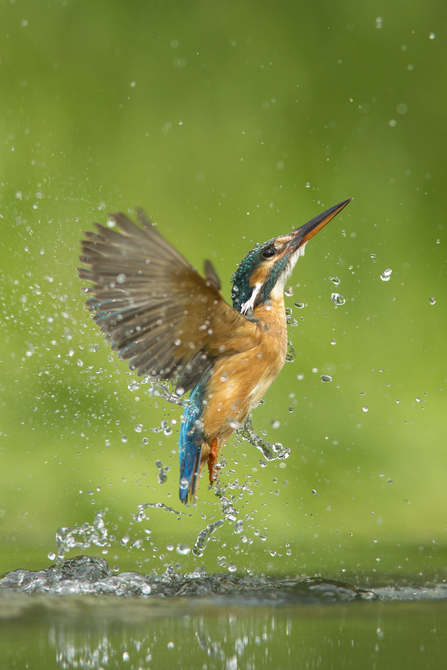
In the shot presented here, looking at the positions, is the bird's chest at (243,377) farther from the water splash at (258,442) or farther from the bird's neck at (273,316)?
the water splash at (258,442)

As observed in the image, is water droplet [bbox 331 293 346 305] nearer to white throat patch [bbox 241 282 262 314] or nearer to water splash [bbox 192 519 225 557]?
white throat patch [bbox 241 282 262 314]

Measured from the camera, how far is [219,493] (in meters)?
2.10

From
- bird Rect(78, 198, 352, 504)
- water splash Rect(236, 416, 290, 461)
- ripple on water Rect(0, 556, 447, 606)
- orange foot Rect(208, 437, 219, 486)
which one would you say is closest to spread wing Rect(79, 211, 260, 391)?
bird Rect(78, 198, 352, 504)

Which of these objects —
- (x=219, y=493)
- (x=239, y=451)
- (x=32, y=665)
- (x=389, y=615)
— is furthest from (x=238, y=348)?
(x=239, y=451)

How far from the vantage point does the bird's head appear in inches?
77.7

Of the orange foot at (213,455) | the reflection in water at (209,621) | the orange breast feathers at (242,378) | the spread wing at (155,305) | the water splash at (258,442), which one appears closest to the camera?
the reflection in water at (209,621)

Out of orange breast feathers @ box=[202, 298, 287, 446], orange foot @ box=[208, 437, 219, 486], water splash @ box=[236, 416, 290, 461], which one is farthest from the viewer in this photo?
water splash @ box=[236, 416, 290, 461]

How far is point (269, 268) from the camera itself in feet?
6.49

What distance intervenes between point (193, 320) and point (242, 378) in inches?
9.6

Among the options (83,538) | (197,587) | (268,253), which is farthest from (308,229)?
(83,538)

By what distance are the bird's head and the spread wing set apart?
6.9 inches

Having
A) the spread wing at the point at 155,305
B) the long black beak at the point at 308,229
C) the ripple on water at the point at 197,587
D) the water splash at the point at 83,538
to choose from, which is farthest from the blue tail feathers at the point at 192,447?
the long black beak at the point at 308,229

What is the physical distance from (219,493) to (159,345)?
58cm

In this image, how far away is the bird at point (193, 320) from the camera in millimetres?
1533
